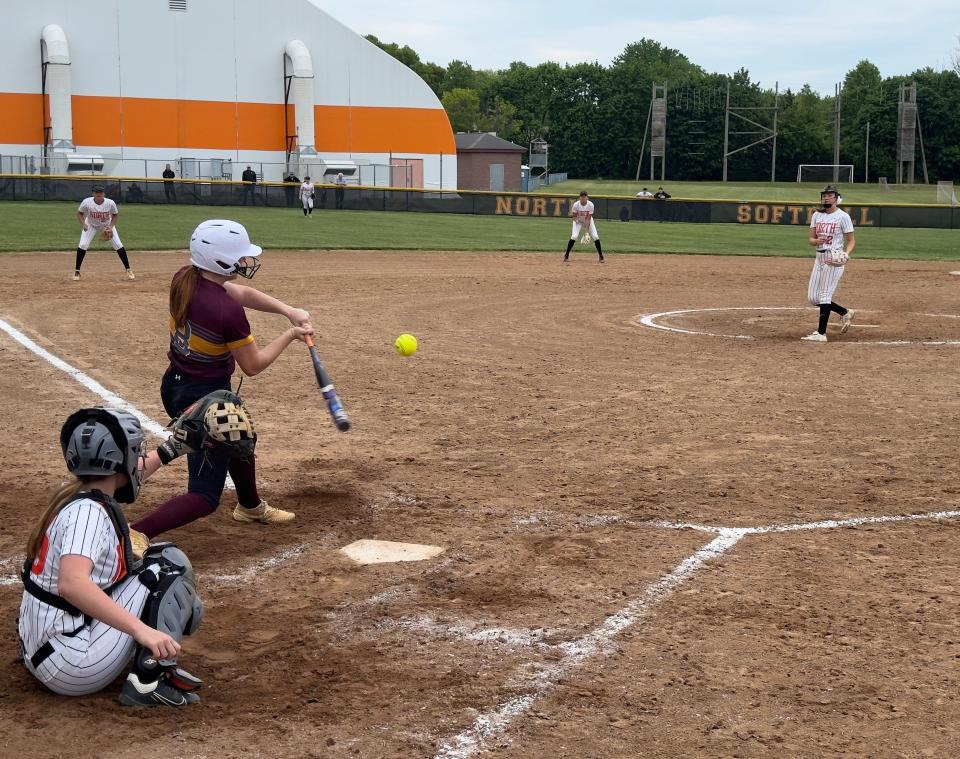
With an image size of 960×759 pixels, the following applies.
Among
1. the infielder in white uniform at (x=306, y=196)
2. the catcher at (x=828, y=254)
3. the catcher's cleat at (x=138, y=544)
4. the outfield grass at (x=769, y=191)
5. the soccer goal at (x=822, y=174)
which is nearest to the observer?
the catcher's cleat at (x=138, y=544)

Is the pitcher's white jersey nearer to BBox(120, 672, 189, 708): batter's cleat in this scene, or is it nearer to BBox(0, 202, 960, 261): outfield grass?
BBox(0, 202, 960, 261): outfield grass

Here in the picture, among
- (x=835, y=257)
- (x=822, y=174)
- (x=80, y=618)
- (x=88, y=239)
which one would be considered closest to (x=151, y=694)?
(x=80, y=618)

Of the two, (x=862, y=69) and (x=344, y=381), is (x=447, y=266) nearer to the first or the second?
(x=344, y=381)

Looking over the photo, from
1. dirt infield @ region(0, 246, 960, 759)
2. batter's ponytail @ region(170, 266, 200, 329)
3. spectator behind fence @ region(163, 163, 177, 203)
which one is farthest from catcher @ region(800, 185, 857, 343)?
spectator behind fence @ region(163, 163, 177, 203)

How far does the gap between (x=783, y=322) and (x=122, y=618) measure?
45.8ft

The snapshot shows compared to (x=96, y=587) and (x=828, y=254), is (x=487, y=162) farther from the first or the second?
(x=96, y=587)

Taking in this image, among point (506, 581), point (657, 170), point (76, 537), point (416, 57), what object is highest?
point (416, 57)

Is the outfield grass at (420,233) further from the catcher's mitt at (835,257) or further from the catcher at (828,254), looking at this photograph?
the catcher's mitt at (835,257)

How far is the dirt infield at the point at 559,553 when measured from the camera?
461cm

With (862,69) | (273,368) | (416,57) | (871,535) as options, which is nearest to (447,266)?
(273,368)

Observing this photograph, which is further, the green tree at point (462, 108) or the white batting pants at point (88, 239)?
the green tree at point (462, 108)

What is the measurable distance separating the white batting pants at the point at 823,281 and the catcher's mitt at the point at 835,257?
0.04 metres

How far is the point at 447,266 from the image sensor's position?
25891mm

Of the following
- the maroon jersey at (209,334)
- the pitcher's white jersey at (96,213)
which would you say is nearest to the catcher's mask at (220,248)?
the maroon jersey at (209,334)
